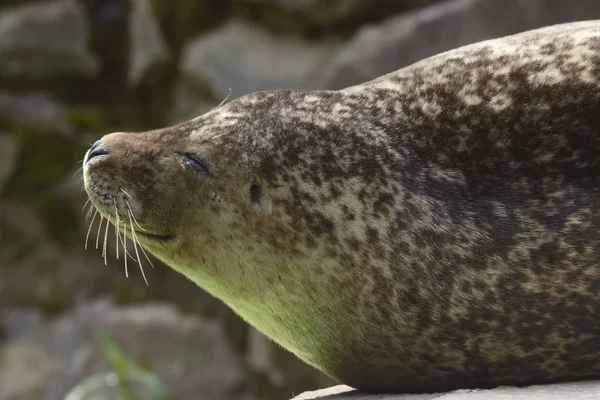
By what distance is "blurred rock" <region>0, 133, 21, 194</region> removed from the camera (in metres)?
6.54

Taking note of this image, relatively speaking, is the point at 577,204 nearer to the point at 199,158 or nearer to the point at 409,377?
the point at 409,377

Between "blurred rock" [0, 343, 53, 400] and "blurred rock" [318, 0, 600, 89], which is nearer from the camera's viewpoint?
"blurred rock" [318, 0, 600, 89]

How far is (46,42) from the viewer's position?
6586mm

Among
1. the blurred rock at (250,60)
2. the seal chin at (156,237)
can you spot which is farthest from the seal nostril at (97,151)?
the blurred rock at (250,60)

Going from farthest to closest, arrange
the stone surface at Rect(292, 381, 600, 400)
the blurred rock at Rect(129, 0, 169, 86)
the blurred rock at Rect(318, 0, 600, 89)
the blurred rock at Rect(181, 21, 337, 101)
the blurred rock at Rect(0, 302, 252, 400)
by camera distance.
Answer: the blurred rock at Rect(129, 0, 169, 86) → the blurred rock at Rect(0, 302, 252, 400) → the blurred rock at Rect(181, 21, 337, 101) → the blurred rock at Rect(318, 0, 600, 89) → the stone surface at Rect(292, 381, 600, 400)

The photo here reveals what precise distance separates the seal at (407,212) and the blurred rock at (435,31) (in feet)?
7.96

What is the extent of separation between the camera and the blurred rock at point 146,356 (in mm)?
6172

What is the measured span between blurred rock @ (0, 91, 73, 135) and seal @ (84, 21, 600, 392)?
12.6 ft

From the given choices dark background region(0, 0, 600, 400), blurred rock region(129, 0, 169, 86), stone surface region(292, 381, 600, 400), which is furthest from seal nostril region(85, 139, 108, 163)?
blurred rock region(129, 0, 169, 86)

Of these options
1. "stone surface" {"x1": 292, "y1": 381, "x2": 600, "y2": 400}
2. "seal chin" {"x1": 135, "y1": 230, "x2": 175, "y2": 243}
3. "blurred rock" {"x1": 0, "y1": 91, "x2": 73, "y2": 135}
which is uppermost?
"blurred rock" {"x1": 0, "y1": 91, "x2": 73, "y2": 135}

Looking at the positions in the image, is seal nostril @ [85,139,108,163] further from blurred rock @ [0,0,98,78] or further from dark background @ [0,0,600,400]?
blurred rock @ [0,0,98,78]

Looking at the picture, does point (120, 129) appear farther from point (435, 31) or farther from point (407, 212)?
point (407, 212)

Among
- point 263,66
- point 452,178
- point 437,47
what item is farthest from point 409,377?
point 263,66

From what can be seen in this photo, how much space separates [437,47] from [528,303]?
305 centimetres
